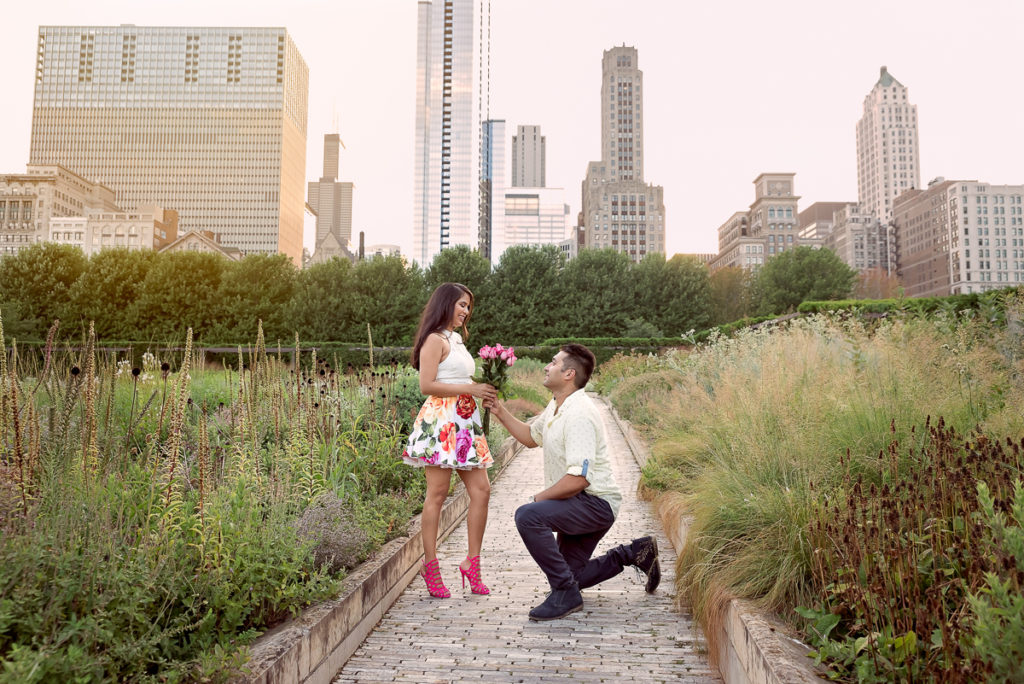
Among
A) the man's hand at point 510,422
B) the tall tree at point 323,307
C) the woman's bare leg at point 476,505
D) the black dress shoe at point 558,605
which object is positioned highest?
→ the tall tree at point 323,307

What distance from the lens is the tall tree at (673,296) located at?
39531 millimetres

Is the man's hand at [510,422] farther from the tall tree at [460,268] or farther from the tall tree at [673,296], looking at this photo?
the tall tree at [673,296]

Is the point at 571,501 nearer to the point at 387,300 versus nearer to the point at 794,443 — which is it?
the point at 794,443

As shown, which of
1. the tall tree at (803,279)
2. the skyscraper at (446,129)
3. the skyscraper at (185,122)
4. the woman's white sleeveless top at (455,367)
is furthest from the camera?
the skyscraper at (185,122)

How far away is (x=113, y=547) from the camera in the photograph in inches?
85.8

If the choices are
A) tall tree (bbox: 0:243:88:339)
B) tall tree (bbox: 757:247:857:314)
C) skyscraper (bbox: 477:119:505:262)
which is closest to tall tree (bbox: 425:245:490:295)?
tall tree (bbox: 0:243:88:339)

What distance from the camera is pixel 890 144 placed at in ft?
531

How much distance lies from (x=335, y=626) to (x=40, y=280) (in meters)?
43.1

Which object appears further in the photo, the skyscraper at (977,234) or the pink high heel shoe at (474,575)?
the skyscraper at (977,234)

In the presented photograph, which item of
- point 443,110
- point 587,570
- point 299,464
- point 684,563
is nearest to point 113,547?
point 299,464

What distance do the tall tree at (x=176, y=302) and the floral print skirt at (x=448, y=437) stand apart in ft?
120

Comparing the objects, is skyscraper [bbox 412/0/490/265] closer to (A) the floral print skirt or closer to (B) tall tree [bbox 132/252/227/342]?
(B) tall tree [bbox 132/252/227/342]

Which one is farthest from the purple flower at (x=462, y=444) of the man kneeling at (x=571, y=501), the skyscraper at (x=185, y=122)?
the skyscraper at (x=185, y=122)

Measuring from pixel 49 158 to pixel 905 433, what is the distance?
17990 cm
